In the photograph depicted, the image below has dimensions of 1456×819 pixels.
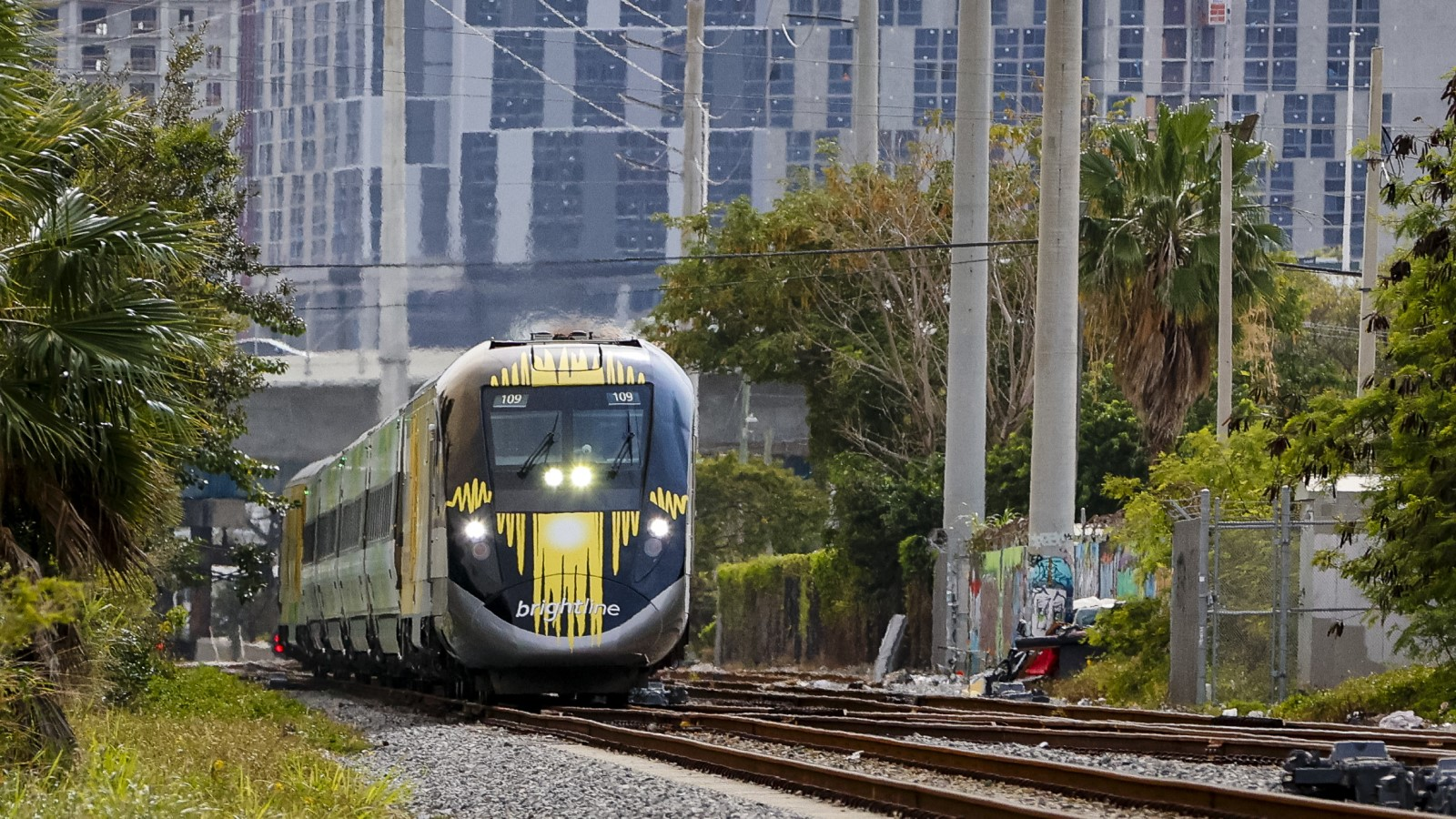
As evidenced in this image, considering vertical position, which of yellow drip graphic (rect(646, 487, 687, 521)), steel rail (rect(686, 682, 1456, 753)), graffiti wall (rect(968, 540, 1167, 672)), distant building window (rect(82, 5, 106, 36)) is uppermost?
distant building window (rect(82, 5, 106, 36))

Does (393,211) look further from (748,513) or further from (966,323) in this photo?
(966,323)

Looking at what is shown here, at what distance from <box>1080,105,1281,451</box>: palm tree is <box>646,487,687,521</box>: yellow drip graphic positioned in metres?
17.8

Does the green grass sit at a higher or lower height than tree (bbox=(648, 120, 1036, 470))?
lower

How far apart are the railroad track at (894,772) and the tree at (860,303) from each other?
26.3 m

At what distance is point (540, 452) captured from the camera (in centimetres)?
2059

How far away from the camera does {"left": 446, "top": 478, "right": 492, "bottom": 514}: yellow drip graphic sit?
66.8 ft

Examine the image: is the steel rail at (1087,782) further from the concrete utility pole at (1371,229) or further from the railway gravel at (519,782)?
the concrete utility pole at (1371,229)

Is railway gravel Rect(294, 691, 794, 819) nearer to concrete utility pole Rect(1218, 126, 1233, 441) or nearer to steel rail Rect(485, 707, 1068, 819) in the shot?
steel rail Rect(485, 707, 1068, 819)

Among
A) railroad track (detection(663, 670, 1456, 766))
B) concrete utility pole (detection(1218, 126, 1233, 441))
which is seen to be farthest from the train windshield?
concrete utility pole (detection(1218, 126, 1233, 441))

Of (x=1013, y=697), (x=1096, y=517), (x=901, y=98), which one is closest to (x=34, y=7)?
(x=1013, y=697)

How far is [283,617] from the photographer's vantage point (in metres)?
42.5

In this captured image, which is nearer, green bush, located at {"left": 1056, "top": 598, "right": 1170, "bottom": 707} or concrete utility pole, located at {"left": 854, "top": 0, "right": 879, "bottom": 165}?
green bush, located at {"left": 1056, "top": 598, "right": 1170, "bottom": 707}

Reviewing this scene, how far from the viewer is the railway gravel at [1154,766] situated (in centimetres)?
1285

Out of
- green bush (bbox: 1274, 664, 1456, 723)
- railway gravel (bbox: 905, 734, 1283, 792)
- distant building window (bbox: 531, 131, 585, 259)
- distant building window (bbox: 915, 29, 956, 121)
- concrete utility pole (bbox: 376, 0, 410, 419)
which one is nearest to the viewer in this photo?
railway gravel (bbox: 905, 734, 1283, 792)
